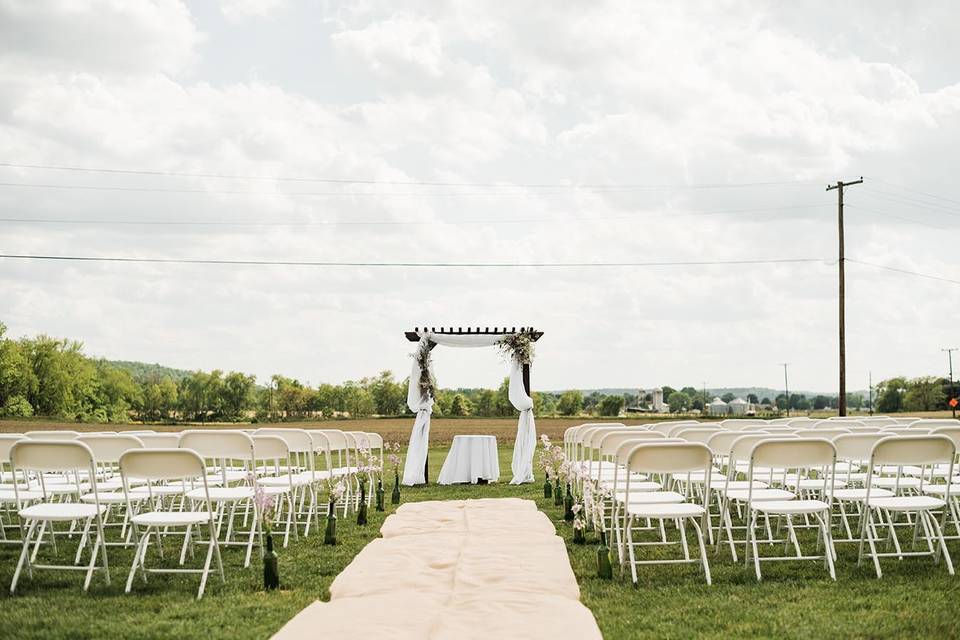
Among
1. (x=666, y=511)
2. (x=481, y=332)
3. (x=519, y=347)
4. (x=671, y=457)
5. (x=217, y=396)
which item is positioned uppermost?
(x=481, y=332)

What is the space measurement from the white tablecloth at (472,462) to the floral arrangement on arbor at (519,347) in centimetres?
176

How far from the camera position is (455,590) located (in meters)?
5.00

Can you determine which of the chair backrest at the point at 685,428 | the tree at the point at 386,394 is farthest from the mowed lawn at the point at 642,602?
the tree at the point at 386,394

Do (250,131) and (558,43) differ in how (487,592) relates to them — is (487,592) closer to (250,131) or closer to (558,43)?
(558,43)

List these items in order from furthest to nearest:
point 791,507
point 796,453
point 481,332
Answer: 1. point 481,332
2. point 791,507
3. point 796,453

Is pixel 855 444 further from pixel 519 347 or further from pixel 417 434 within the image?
pixel 417 434

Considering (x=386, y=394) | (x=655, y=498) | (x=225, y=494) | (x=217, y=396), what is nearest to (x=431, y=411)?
(x=225, y=494)

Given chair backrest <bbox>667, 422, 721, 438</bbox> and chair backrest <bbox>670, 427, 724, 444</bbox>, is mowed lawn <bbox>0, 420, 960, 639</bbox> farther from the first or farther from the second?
chair backrest <bbox>667, 422, 721, 438</bbox>

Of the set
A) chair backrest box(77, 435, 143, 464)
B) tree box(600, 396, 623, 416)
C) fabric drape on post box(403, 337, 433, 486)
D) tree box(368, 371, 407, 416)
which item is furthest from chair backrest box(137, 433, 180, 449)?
tree box(368, 371, 407, 416)

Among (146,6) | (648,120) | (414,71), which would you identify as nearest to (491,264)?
(648,120)

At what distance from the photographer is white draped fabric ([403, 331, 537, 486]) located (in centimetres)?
1430

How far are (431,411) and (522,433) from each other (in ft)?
6.03

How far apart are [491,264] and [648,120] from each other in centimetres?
1533

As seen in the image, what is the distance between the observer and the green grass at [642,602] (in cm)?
429
